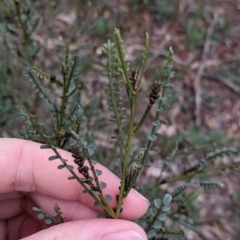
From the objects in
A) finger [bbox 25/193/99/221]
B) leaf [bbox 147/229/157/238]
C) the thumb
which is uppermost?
leaf [bbox 147/229/157/238]

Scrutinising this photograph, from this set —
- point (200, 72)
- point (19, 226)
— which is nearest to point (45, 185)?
point (19, 226)

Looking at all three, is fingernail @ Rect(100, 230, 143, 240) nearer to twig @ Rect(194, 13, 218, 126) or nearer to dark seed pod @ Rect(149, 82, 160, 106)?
dark seed pod @ Rect(149, 82, 160, 106)

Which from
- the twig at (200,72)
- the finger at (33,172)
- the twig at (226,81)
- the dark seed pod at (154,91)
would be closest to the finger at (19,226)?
the finger at (33,172)

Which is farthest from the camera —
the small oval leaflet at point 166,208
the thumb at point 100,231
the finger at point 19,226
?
the finger at point 19,226

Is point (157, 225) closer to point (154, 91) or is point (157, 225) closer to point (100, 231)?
point (100, 231)

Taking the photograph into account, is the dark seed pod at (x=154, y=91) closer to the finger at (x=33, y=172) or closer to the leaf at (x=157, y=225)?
A: the leaf at (x=157, y=225)

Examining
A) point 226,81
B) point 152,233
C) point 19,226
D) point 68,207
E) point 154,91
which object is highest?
point 154,91

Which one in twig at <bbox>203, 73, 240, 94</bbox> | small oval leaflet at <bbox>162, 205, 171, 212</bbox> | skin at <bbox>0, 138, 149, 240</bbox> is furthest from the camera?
twig at <bbox>203, 73, 240, 94</bbox>

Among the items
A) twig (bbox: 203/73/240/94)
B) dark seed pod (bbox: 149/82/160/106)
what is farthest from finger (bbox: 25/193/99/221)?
twig (bbox: 203/73/240/94)
